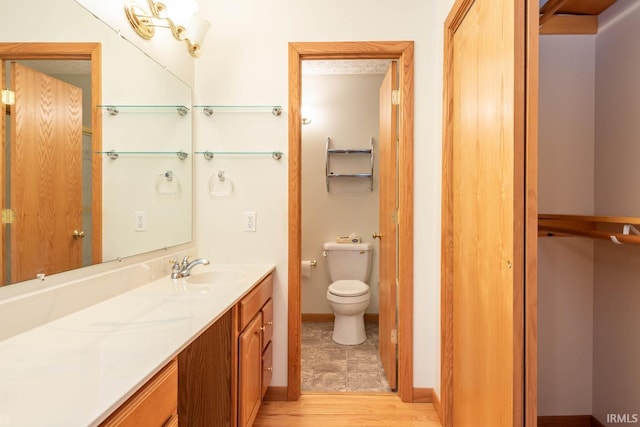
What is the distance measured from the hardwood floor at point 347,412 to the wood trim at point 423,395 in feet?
0.08

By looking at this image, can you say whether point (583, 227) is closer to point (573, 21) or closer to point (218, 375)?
point (573, 21)

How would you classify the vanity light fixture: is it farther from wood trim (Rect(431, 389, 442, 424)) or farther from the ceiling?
wood trim (Rect(431, 389, 442, 424))

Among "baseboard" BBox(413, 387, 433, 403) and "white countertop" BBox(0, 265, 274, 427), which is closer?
"white countertop" BBox(0, 265, 274, 427)

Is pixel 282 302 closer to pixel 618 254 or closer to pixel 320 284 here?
pixel 320 284

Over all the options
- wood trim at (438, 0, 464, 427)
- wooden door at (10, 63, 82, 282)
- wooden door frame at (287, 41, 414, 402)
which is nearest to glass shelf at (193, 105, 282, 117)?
wooden door frame at (287, 41, 414, 402)

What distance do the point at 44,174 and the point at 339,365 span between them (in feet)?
7.05

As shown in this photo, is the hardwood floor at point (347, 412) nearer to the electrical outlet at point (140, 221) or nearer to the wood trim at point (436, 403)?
the wood trim at point (436, 403)

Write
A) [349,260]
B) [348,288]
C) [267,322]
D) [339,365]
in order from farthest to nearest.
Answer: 1. [349,260]
2. [348,288]
3. [339,365]
4. [267,322]

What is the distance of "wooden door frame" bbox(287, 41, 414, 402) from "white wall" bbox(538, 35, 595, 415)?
0.66 meters

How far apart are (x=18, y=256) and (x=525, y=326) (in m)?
1.58

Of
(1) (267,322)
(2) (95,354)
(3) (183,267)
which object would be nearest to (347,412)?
(1) (267,322)

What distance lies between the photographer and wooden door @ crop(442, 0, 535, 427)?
102cm

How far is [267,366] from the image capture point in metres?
1.80

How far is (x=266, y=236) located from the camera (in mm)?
1968
